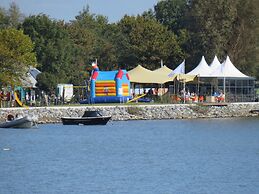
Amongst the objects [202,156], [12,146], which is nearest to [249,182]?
[202,156]

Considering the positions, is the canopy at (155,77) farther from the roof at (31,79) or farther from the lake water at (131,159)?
the lake water at (131,159)

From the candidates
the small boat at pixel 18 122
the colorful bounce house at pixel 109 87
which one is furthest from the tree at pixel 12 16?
the small boat at pixel 18 122

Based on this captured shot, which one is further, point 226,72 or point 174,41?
point 174,41

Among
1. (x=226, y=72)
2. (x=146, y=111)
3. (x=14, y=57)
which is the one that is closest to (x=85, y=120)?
(x=146, y=111)

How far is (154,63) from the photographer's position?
106250mm

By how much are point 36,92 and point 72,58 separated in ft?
51.0

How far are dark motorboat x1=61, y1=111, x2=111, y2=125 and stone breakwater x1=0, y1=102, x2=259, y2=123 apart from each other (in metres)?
3.35

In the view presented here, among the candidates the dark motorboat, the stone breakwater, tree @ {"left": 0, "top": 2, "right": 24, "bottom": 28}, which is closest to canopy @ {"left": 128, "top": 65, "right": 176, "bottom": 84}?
the stone breakwater

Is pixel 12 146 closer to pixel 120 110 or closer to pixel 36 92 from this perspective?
pixel 120 110

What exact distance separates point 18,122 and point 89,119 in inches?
216

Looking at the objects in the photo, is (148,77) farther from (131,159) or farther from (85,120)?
(131,159)

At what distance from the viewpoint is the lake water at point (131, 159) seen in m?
37.3

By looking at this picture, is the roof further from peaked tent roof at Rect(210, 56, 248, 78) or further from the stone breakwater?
peaked tent roof at Rect(210, 56, 248, 78)

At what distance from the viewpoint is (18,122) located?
212ft
